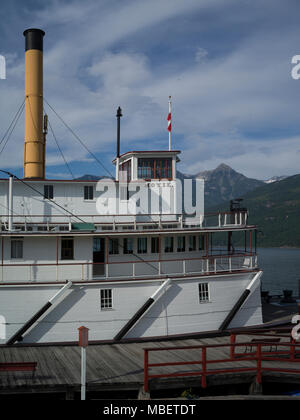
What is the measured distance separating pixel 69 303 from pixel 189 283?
19.3ft

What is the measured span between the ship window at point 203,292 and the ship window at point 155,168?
773 cm

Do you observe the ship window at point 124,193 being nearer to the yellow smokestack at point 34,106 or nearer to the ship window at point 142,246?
the ship window at point 142,246

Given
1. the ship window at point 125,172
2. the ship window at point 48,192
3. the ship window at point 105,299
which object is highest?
the ship window at point 125,172

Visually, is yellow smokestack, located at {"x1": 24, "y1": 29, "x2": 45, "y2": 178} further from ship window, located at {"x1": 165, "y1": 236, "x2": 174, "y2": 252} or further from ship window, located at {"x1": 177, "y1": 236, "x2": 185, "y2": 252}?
ship window, located at {"x1": 177, "y1": 236, "x2": 185, "y2": 252}

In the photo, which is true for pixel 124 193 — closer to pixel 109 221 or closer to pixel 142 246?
pixel 109 221

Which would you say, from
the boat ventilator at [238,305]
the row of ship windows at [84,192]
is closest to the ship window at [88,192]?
the row of ship windows at [84,192]

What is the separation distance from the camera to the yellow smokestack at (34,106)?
25562 millimetres

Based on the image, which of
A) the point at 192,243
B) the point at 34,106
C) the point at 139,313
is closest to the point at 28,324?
the point at 139,313

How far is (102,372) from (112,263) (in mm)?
5780

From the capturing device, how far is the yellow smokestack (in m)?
25.6

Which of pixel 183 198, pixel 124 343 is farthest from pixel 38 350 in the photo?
pixel 183 198

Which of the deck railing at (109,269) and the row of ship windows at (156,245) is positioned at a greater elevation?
the row of ship windows at (156,245)

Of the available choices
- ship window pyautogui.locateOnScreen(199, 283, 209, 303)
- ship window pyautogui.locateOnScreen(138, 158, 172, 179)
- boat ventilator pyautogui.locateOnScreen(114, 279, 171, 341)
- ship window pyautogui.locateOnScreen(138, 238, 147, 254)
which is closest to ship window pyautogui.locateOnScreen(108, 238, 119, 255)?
ship window pyautogui.locateOnScreen(138, 238, 147, 254)

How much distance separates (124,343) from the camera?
19.2 metres
